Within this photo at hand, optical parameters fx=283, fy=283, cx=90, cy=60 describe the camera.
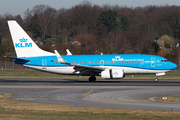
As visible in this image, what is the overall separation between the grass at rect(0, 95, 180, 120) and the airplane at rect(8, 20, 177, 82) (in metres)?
19.6

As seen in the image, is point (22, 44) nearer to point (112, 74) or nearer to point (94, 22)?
point (112, 74)

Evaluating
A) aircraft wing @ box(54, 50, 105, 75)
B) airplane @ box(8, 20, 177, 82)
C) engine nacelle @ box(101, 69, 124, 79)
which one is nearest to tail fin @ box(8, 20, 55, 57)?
airplane @ box(8, 20, 177, 82)

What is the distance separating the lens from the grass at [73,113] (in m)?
14.7

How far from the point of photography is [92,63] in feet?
130

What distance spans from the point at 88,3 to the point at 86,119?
583ft

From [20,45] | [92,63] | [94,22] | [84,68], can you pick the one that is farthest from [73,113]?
[94,22]

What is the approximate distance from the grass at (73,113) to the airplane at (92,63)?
19555 millimetres

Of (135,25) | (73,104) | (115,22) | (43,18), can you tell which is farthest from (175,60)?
(43,18)

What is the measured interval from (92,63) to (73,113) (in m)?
23.8

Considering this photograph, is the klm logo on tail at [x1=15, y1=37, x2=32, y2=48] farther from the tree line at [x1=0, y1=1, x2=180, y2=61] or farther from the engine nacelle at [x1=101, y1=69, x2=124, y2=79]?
the tree line at [x1=0, y1=1, x2=180, y2=61]

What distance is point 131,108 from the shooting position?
17609 mm

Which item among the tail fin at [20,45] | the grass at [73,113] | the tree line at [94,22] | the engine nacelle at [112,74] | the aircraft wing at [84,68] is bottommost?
the grass at [73,113]


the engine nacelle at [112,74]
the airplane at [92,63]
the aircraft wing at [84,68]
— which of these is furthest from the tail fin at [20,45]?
the engine nacelle at [112,74]

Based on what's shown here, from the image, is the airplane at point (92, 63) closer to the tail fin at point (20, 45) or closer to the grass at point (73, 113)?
the tail fin at point (20, 45)
